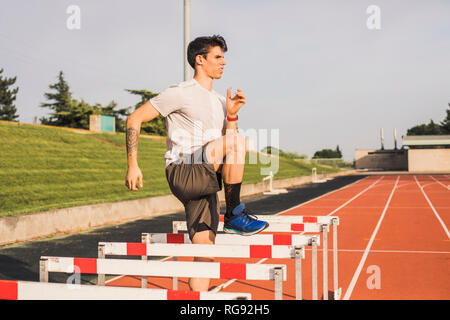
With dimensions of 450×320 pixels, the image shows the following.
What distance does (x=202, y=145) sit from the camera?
10.5ft

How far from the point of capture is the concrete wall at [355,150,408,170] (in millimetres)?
69812

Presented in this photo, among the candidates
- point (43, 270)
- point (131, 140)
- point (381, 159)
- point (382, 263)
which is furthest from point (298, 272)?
point (381, 159)

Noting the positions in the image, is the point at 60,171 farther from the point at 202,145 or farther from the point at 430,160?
the point at 430,160

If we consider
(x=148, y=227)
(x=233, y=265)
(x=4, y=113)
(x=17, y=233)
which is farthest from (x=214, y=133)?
(x=4, y=113)

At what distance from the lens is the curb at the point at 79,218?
934 cm

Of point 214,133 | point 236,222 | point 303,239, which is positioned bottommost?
point 303,239

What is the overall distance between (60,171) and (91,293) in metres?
14.8

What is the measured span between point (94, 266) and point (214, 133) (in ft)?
3.84

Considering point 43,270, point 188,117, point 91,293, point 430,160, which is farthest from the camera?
point 430,160

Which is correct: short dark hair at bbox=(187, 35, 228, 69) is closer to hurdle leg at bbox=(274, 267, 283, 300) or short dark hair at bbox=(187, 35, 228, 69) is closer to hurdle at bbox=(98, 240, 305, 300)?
hurdle at bbox=(98, 240, 305, 300)

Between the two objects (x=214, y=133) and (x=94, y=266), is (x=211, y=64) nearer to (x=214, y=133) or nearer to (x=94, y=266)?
(x=214, y=133)

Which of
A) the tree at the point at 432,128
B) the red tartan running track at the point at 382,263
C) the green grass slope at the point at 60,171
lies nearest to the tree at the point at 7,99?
the green grass slope at the point at 60,171

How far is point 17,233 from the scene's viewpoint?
9.37 metres

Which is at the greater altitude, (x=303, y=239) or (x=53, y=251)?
(x=303, y=239)
